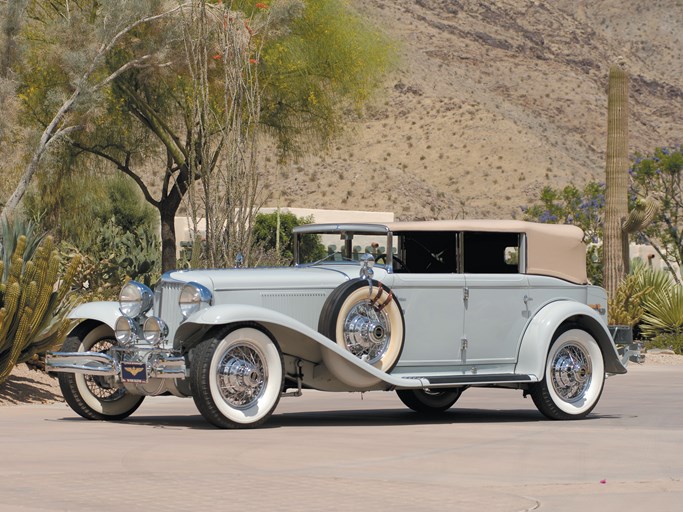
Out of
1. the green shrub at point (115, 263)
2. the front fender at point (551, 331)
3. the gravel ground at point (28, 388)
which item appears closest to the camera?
the front fender at point (551, 331)

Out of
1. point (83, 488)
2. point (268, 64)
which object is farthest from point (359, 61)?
point (83, 488)

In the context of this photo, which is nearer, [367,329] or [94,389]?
[367,329]

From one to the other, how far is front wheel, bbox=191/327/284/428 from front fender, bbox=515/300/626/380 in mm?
2584

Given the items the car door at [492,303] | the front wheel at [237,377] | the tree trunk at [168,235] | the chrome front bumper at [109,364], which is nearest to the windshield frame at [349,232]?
the car door at [492,303]

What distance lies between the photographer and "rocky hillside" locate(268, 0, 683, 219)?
3041 inches

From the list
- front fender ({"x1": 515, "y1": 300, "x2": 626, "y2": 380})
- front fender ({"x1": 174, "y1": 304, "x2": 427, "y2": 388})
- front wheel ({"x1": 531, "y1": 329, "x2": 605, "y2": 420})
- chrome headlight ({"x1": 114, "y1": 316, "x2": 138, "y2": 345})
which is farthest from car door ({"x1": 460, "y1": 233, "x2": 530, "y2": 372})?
chrome headlight ({"x1": 114, "y1": 316, "x2": 138, "y2": 345})

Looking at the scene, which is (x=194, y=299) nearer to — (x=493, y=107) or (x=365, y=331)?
(x=365, y=331)

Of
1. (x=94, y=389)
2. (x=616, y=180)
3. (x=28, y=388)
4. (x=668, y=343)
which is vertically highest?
(x=616, y=180)

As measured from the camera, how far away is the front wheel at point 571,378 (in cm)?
1250

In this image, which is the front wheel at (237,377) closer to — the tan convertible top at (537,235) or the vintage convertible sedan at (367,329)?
the vintage convertible sedan at (367,329)

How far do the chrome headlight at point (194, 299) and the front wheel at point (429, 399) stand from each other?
3061 millimetres

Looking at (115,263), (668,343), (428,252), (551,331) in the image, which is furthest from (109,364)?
(668,343)

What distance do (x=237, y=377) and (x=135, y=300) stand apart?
1.25m

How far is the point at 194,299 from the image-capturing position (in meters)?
11.0
